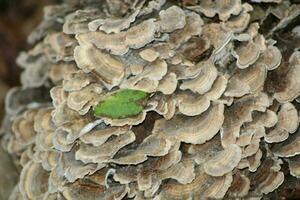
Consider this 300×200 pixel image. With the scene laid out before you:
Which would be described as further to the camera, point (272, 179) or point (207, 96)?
point (272, 179)

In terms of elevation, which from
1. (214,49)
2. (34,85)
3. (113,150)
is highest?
(214,49)

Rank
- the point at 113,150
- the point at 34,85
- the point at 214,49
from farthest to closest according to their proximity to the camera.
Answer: the point at 34,85 → the point at 214,49 → the point at 113,150

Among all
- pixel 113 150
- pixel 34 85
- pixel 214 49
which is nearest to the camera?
pixel 113 150

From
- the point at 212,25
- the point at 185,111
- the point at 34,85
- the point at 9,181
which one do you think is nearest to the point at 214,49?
the point at 212,25

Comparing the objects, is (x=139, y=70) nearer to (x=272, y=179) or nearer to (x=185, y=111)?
(x=185, y=111)
